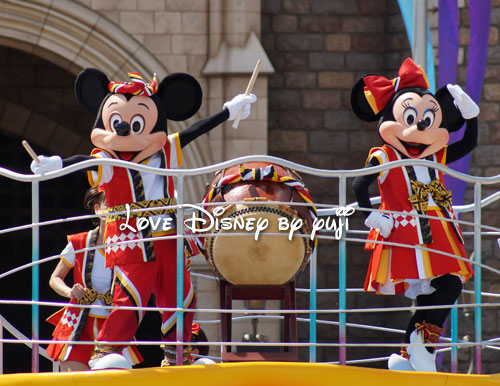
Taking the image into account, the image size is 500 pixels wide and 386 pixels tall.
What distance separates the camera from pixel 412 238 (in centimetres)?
421

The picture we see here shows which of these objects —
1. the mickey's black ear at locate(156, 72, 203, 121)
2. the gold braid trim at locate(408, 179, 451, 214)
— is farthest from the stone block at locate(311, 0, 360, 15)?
the gold braid trim at locate(408, 179, 451, 214)

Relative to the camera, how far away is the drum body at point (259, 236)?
3977 mm

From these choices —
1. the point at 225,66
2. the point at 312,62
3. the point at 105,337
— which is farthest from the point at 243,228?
the point at 312,62

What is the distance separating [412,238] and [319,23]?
404 centimetres

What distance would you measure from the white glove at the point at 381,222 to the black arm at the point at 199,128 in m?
0.77

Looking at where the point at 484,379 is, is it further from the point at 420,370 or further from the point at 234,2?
the point at 234,2

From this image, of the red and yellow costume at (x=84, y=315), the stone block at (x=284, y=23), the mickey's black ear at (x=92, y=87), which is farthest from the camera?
the stone block at (x=284, y=23)

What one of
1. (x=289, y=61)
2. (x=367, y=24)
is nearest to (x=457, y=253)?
(x=289, y=61)

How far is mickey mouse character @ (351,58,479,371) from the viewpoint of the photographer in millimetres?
4184

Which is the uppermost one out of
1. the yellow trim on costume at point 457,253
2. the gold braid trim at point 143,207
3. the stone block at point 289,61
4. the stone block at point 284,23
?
the stone block at point 284,23

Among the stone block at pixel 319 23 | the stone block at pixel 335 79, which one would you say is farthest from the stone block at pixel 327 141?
the stone block at pixel 319 23

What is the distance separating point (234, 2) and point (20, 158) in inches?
108

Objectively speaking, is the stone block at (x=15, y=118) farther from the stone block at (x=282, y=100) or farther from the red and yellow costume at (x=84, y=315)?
the red and yellow costume at (x=84, y=315)

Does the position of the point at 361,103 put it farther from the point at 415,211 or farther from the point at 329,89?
the point at 329,89
